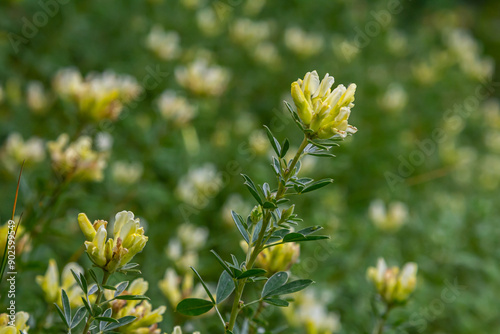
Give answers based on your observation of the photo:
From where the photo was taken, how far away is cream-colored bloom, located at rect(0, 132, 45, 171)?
71.0 inches

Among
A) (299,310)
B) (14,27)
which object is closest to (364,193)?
(299,310)

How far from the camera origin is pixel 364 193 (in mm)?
2969

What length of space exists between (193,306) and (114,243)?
0.16 metres

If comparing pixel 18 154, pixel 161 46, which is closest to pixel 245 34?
pixel 161 46

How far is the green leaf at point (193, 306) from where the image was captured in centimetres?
77

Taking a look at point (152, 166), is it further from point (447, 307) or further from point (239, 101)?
point (447, 307)

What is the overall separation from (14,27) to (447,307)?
2767 mm

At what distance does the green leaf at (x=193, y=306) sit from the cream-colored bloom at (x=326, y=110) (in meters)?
0.33

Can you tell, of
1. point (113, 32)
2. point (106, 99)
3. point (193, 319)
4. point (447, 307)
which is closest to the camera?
point (193, 319)

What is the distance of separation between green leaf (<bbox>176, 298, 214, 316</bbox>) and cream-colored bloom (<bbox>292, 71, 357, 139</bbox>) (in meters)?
0.33

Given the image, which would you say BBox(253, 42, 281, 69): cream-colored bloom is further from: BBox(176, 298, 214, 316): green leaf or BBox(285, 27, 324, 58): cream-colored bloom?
BBox(176, 298, 214, 316): green leaf

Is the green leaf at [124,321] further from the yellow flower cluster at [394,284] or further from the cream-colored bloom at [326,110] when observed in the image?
the yellow flower cluster at [394,284]

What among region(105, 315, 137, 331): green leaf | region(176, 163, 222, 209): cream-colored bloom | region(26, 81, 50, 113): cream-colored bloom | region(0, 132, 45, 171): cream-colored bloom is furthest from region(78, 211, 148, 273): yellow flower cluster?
region(26, 81, 50, 113): cream-colored bloom

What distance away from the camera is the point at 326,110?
2.51 feet
